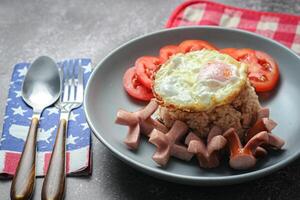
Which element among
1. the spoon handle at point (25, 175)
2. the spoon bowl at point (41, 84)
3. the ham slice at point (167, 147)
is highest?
the spoon bowl at point (41, 84)

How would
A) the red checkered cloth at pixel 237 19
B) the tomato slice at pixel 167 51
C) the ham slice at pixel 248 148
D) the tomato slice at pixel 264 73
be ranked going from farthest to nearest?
the red checkered cloth at pixel 237 19, the tomato slice at pixel 167 51, the tomato slice at pixel 264 73, the ham slice at pixel 248 148

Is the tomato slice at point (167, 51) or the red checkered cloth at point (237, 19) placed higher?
the red checkered cloth at point (237, 19)

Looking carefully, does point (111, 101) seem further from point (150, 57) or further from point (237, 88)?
point (237, 88)

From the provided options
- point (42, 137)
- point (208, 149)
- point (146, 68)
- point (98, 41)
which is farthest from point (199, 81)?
point (98, 41)

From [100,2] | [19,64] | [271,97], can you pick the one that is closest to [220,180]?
[271,97]

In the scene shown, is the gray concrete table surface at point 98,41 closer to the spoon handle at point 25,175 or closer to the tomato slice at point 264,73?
the spoon handle at point 25,175

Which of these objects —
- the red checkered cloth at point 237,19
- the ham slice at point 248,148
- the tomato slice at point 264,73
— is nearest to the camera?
the ham slice at point 248,148

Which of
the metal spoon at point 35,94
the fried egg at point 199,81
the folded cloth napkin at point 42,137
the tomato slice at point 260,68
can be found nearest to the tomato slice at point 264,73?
the tomato slice at point 260,68
